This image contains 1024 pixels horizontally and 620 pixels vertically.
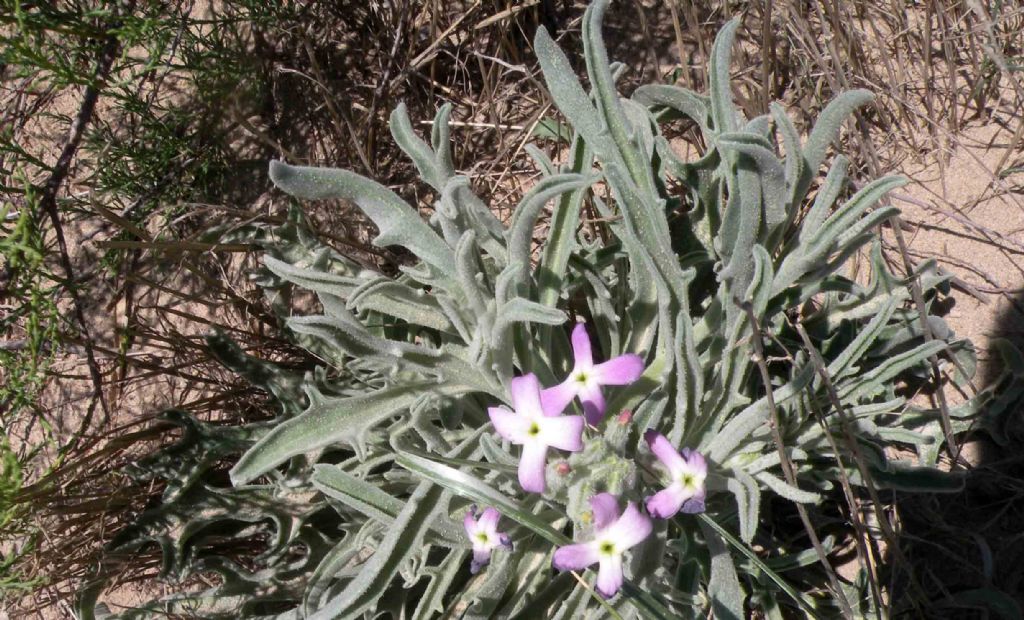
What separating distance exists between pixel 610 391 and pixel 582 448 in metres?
0.39

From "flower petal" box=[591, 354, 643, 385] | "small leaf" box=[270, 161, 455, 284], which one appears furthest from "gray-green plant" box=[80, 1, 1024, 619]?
"flower petal" box=[591, 354, 643, 385]

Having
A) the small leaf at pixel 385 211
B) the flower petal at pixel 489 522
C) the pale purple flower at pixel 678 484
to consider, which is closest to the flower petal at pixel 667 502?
the pale purple flower at pixel 678 484

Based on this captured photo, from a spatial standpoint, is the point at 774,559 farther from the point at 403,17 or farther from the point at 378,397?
the point at 403,17

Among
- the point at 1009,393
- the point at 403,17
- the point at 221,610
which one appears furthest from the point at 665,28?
the point at 221,610

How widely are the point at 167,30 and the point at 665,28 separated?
Result: 1572mm

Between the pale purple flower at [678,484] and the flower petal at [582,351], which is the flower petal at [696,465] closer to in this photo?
the pale purple flower at [678,484]

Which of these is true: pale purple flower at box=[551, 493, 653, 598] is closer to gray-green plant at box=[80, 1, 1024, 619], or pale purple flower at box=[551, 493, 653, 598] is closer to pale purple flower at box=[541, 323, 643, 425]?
gray-green plant at box=[80, 1, 1024, 619]

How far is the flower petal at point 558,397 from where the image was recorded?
1734mm

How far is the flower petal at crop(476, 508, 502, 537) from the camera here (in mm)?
1872

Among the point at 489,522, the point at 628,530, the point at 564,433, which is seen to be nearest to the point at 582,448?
the point at 564,433

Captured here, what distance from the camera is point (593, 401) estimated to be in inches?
69.6

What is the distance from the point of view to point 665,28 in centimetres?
301

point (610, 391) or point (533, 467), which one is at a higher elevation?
point (533, 467)

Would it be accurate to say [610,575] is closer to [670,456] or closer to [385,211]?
[670,456]
